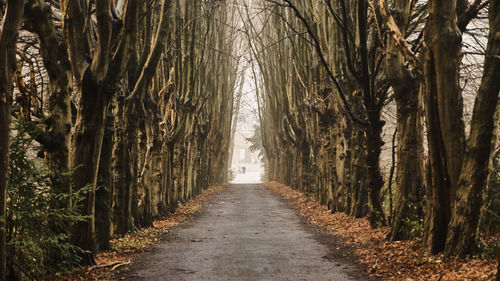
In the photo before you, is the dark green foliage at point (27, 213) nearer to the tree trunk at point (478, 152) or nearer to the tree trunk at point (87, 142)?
the tree trunk at point (87, 142)

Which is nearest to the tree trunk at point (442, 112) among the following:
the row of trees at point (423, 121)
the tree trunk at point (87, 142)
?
the row of trees at point (423, 121)

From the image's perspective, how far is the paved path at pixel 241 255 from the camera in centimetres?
786

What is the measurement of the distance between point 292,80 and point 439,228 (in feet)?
54.0

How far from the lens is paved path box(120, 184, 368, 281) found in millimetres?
7859

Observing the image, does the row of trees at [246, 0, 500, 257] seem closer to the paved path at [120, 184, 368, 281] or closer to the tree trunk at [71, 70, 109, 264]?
the paved path at [120, 184, 368, 281]

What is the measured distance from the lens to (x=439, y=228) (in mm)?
8180

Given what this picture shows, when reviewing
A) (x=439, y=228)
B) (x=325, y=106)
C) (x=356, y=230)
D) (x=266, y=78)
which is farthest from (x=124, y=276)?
(x=266, y=78)

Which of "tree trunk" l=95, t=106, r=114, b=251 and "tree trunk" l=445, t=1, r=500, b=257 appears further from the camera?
"tree trunk" l=95, t=106, r=114, b=251

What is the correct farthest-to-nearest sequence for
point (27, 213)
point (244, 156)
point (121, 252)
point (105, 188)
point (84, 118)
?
1. point (244, 156)
2. point (121, 252)
3. point (105, 188)
4. point (84, 118)
5. point (27, 213)

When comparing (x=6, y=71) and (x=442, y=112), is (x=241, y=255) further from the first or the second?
(x=6, y=71)

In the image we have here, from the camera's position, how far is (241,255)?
966cm

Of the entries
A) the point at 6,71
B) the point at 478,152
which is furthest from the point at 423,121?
the point at 6,71

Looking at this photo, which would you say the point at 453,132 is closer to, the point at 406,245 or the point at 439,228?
the point at 439,228

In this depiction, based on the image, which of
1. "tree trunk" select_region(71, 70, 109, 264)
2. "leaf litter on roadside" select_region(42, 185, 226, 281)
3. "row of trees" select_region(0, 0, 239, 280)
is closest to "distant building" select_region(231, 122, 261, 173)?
"row of trees" select_region(0, 0, 239, 280)
